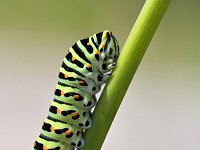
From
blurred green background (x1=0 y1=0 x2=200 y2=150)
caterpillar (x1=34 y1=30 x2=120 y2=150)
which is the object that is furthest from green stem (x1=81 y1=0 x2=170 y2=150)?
blurred green background (x1=0 y1=0 x2=200 y2=150)

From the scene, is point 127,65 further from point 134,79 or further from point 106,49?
point 134,79

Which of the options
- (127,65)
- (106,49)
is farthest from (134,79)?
(127,65)

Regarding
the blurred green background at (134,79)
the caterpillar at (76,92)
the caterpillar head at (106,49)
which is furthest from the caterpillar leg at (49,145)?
the blurred green background at (134,79)

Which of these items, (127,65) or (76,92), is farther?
(76,92)

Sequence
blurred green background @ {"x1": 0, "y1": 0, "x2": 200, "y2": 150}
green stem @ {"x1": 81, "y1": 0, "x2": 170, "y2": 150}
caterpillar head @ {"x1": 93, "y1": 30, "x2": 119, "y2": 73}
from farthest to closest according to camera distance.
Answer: blurred green background @ {"x1": 0, "y1": 0, "x2": 200, "y2": 150}, caterpillar head @ {"x1": 93, "y1": 30, "x2": 119, "y2": 73}, green stem @ {"x1": 81, "y1": 0, "x2": 170, "y2": 150}

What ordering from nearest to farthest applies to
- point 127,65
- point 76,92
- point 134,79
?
point 127,65 < point 76,92 < point 134,79

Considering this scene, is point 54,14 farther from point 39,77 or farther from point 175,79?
point 175,79

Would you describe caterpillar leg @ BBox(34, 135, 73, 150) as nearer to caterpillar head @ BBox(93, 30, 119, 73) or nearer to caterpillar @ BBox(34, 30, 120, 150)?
caterpillar @ BBox(34, 30, 120, 150)
